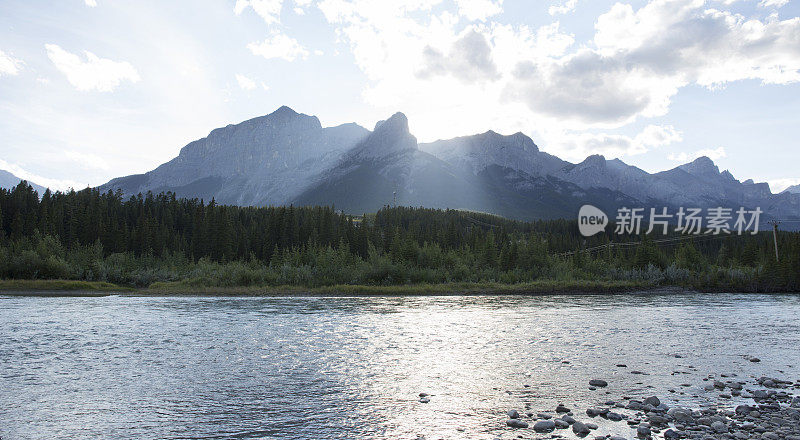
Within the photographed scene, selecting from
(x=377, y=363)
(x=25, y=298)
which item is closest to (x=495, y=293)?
(x=377, y=363)

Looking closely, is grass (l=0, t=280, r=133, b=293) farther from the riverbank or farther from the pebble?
the pebble

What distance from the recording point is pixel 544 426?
11.3 metres

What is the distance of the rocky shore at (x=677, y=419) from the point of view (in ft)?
35.9

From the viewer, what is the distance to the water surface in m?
12.1

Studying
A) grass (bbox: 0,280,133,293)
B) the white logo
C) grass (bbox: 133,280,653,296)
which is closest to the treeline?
grass (bbox: 133,280,653,296)

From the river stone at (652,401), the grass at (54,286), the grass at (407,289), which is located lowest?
the river stone at (652,401)

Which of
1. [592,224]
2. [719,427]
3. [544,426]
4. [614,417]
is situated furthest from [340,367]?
[592,224]

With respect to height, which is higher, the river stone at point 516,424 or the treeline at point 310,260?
the treeline at point 310,260

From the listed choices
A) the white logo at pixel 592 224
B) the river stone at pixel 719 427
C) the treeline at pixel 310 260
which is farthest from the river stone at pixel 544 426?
the white logo at pixel 592 224

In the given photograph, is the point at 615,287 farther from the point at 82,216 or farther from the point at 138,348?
the point at 82,216

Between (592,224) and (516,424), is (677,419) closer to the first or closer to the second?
(516,424)

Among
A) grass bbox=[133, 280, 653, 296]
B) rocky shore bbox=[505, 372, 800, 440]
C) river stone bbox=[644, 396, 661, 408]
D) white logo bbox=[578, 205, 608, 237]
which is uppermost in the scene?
white logo bbox=[578, 205, 608, 237]

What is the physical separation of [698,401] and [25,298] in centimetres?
5661

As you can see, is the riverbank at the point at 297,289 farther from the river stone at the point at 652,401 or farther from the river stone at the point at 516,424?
the river stone at the point at 516,424
